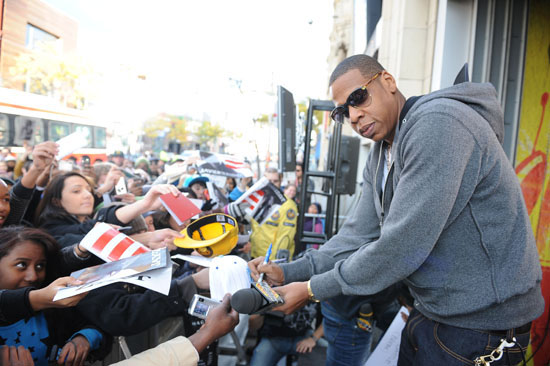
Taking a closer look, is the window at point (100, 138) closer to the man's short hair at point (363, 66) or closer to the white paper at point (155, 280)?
the white paper at point (155, 280)

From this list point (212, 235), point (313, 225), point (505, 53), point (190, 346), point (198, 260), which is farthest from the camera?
point (313, 225)

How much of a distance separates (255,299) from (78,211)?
7.42 feet

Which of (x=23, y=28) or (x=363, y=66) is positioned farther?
(x=23, y=28)

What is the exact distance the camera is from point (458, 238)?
1.53 meters

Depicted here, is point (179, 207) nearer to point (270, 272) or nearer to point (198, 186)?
point (270, 272)

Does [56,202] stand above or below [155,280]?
above

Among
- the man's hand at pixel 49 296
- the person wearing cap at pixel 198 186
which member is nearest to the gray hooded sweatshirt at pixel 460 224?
the man's hand at pixel 49 296

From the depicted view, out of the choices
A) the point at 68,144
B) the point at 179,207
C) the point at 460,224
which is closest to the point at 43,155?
the point at 68,144

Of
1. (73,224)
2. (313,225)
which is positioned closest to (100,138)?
(313,225)

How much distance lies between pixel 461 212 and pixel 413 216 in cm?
22

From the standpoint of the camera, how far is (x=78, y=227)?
2.99 meters

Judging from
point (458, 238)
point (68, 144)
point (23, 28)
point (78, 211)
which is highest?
point (23, 28)

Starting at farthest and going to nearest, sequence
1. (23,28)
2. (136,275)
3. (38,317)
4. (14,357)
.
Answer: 1. (23,28)
2. (38,317)
3. (136,275)
4. (14,357)

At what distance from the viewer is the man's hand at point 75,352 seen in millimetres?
1859
